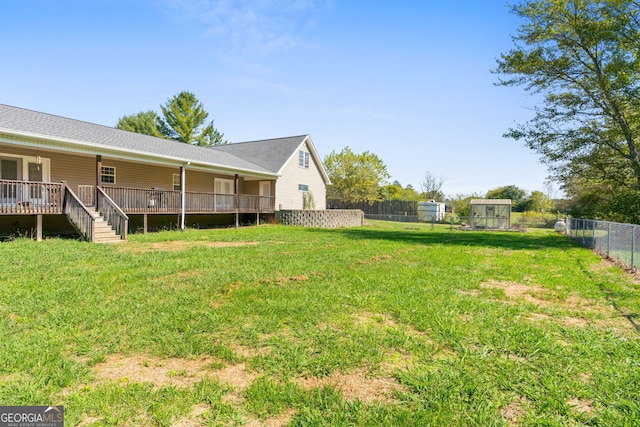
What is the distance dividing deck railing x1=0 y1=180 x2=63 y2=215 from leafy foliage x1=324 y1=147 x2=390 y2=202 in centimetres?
2789

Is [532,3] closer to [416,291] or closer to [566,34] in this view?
[566,34]

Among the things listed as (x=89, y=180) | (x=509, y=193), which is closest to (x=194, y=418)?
(x=89, y=180)

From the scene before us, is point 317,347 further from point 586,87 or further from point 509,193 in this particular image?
point 509,193

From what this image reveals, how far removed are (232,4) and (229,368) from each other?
1162 cm

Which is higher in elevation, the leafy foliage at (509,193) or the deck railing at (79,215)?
the leafy foliage at (509,193)

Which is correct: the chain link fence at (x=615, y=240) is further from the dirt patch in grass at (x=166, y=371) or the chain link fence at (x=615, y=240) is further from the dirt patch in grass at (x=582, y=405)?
the dirt patch in grass at (x=166, y=371)

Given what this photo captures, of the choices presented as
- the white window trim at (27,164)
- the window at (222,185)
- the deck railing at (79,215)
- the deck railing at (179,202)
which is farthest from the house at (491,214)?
the white window trim at (27,164)

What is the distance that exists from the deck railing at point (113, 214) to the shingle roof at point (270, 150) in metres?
10.7

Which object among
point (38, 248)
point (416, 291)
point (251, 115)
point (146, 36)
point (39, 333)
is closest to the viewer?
point (39, 333)

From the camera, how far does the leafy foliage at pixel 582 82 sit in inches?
505

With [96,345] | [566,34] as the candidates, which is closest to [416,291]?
[96,345]

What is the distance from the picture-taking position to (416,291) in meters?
5.19

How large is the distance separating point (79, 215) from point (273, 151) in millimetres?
Result: 14532

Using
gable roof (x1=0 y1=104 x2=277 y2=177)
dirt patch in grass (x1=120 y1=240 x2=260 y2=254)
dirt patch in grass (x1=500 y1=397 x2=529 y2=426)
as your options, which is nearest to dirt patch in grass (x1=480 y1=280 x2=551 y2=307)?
dirt patch in grass (x1=500 y1=397 x2=529 y2=426)
